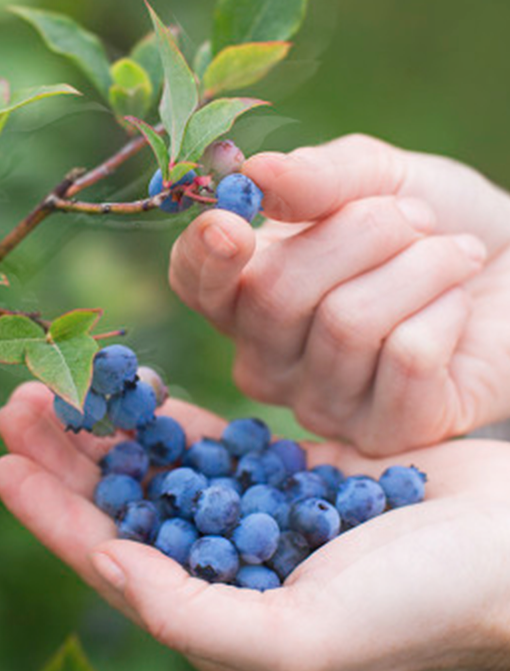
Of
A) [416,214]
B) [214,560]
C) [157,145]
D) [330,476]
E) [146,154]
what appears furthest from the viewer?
[416,214]

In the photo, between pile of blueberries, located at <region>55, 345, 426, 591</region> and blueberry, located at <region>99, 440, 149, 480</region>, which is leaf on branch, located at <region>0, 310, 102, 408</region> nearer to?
pile of blueberries, located at <region>55, 345, 426, 591</region>

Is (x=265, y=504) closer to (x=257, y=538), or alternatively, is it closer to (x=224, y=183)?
(x=257, y=538)

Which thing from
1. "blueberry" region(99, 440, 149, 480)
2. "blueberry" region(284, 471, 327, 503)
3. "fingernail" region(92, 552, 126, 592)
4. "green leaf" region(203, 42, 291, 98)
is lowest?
"blueberry" region(284, 471, 327, 503)

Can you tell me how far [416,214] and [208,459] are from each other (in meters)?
0.48

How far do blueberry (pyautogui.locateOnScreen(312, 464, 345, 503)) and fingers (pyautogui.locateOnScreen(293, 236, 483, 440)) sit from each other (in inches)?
4.4

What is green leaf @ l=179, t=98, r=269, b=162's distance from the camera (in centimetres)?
71

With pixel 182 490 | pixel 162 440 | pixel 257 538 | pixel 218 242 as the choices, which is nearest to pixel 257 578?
pixel 257 538

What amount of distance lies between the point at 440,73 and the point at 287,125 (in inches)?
87.3

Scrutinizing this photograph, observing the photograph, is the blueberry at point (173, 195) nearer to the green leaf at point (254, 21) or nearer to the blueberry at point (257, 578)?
the green leaf at point (254, 21)

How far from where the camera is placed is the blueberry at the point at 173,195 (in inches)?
29.5

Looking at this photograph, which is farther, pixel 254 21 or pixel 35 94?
pixel 254 21

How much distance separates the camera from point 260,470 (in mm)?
1057

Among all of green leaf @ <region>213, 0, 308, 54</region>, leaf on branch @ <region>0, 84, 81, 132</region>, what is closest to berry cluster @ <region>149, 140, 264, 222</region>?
leaf on branch @ <region>0, 84, 81, 132</region>

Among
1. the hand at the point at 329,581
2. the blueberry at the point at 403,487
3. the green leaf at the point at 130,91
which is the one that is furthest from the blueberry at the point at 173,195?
the blueberry at the point at 403,487
